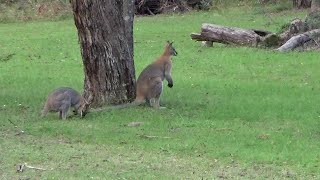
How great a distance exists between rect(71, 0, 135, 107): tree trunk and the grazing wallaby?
46 centimetres

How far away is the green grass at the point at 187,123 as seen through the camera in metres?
9.44

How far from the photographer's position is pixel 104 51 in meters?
13.7

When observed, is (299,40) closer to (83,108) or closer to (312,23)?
(312,23)

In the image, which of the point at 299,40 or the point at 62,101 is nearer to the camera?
the point at 62,101

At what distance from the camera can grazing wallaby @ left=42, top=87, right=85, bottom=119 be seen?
12.7 metres

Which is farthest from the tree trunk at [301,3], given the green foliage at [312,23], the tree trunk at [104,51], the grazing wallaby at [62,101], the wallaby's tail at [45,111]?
the wallaby's tail at [45,111]

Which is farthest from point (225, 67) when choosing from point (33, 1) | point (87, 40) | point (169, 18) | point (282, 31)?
point (33, 1)

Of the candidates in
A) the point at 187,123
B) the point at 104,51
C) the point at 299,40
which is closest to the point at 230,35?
the point at 299,40

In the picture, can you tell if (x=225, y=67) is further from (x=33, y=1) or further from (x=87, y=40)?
(x=33, y=1)

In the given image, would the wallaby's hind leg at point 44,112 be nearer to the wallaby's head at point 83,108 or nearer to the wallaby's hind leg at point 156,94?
the wallaby's head at point 83,108

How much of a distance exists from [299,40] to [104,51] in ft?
27.7

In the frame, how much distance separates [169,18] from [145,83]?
16.7 metres

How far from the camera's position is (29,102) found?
579 inches

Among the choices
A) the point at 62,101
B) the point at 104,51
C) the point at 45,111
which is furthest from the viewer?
the point at 104,51
